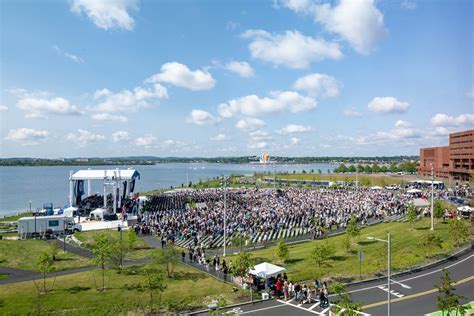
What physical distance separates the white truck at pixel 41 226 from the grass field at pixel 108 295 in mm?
15195

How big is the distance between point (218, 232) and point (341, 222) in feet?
48.5

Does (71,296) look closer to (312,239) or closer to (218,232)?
(218,232)

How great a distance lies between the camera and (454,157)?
326ft

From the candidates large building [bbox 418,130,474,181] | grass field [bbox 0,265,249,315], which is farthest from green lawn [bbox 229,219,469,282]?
large building [bbox 418,130,474,181]

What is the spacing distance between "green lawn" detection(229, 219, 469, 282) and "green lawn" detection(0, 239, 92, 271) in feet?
48.5

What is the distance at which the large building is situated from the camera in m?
90.5

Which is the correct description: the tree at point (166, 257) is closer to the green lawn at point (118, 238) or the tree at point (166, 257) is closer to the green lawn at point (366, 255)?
the green lawn at point (118, 238)

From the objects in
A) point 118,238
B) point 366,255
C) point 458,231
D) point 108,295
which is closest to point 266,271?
point 108,295

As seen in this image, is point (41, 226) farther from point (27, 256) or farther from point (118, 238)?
point (118, 238)

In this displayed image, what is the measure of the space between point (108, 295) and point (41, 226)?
21.0 meters

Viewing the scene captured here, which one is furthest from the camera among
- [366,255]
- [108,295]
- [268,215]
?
[268,215]

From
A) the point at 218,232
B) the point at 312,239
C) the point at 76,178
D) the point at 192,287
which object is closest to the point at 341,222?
the point at 312,239

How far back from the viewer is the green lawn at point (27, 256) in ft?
83.9

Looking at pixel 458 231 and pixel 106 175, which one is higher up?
pixel 106 175
